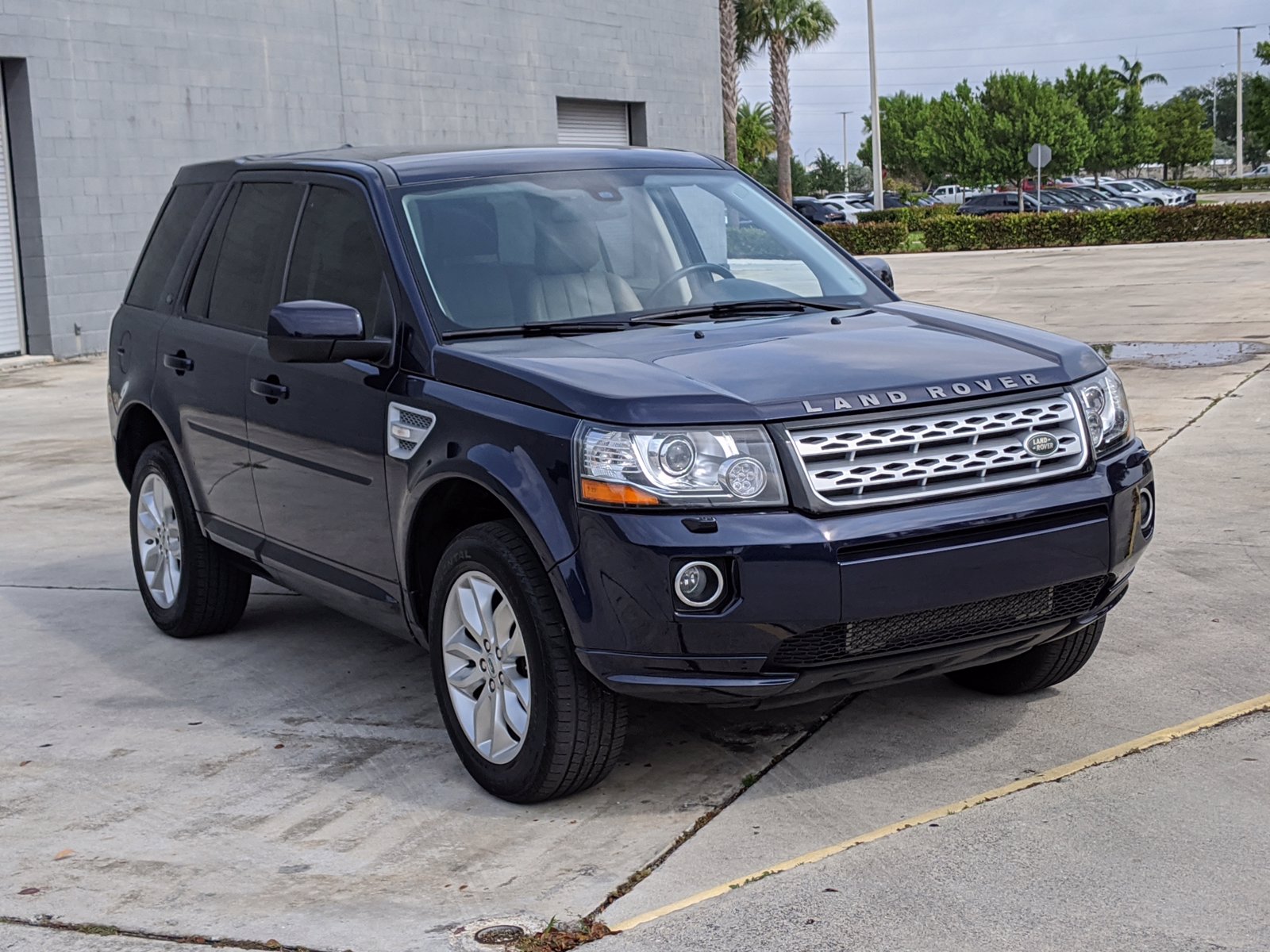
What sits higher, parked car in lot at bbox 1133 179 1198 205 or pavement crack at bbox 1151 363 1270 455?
parked car in lot at bbox 1133 179 1198 205

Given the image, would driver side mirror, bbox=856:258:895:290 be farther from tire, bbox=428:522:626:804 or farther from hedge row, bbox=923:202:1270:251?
hedge row, bbox=923:202:1270:251

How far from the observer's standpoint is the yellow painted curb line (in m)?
3.85

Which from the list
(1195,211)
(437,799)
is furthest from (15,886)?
(1195,211)

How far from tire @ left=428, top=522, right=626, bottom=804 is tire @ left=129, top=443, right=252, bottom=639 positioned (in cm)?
197

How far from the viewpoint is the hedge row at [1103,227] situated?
36062 millimetres

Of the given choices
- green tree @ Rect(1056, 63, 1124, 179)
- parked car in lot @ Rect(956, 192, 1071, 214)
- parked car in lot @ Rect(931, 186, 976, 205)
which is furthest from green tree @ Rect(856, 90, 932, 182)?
parked car in lot @ Rect(956, 192, 1071, 214)

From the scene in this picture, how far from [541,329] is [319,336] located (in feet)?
2.21

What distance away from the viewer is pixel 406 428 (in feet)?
15.6

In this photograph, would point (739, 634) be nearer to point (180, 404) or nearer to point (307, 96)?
point (180, 404)

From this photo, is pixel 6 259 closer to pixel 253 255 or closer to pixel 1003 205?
pixel 253 255

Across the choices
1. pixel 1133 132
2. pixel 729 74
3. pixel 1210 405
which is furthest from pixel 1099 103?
pixel 1210 405

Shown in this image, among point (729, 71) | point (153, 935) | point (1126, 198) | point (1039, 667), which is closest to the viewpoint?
point (153, 935)

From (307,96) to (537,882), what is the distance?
65.2 ft

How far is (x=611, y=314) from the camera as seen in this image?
5113 mm
